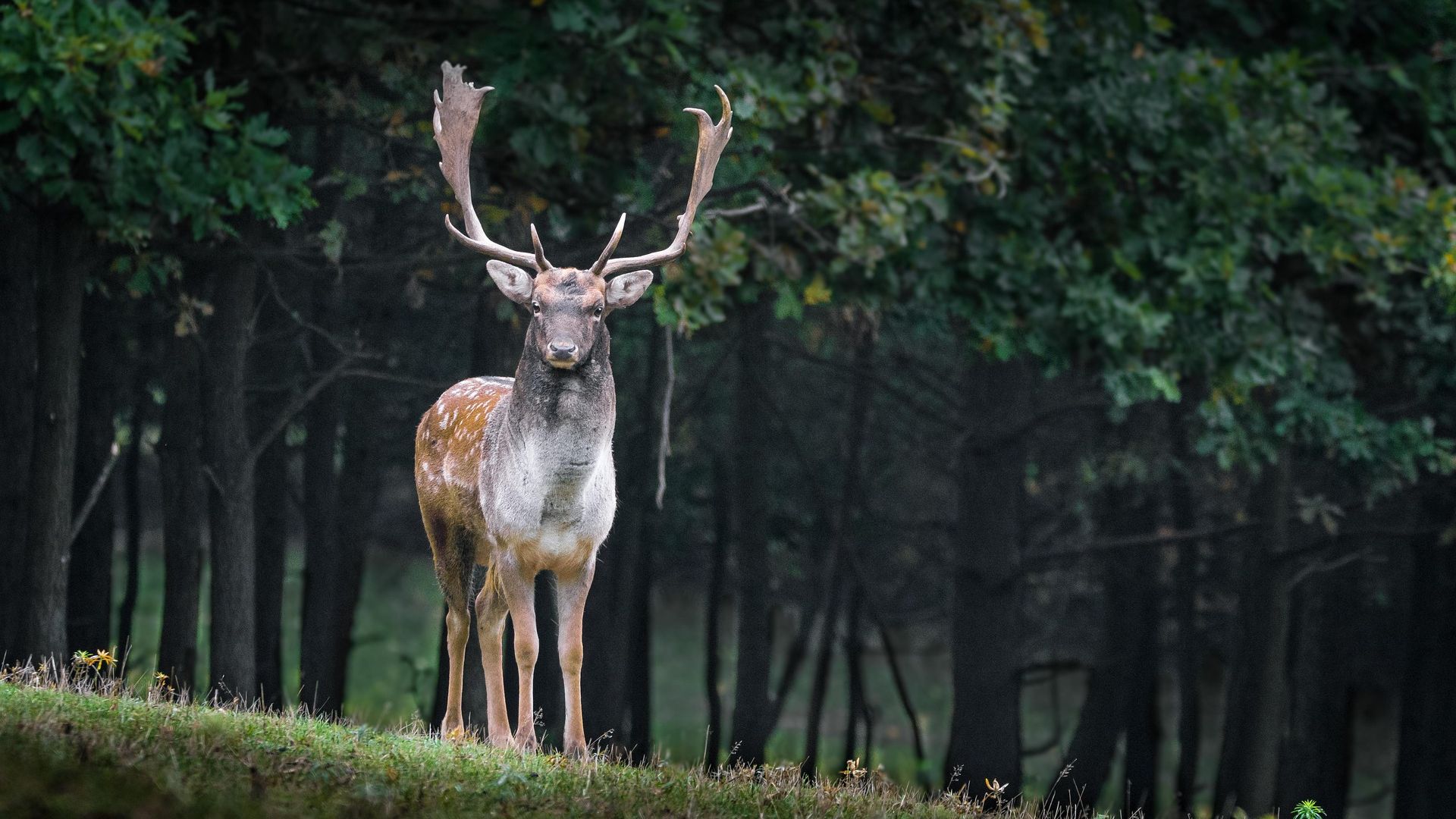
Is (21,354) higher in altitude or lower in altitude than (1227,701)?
higher

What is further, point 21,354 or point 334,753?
point 21,354

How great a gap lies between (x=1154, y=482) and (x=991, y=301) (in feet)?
22.9

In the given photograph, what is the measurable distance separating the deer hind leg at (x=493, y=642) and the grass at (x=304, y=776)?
0.92 ft

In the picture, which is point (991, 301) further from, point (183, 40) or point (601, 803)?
point (601, 803)

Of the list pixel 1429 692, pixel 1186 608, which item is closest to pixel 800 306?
pixel 1429 692

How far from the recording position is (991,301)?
13.2m

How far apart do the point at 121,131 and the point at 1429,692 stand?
13.6 metres

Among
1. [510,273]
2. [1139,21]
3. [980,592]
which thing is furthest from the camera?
[980,592]

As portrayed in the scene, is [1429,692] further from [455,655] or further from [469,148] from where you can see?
[469,148]

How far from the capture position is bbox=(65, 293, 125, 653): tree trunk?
15695 mm

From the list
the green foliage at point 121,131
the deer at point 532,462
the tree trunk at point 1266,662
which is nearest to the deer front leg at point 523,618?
the deer at point 532,462

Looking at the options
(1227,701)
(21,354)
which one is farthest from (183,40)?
(1227,701)

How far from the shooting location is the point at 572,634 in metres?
8.43

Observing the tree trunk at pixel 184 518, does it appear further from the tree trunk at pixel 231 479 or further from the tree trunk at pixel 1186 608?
the tree trunk at pixel 1186 608
